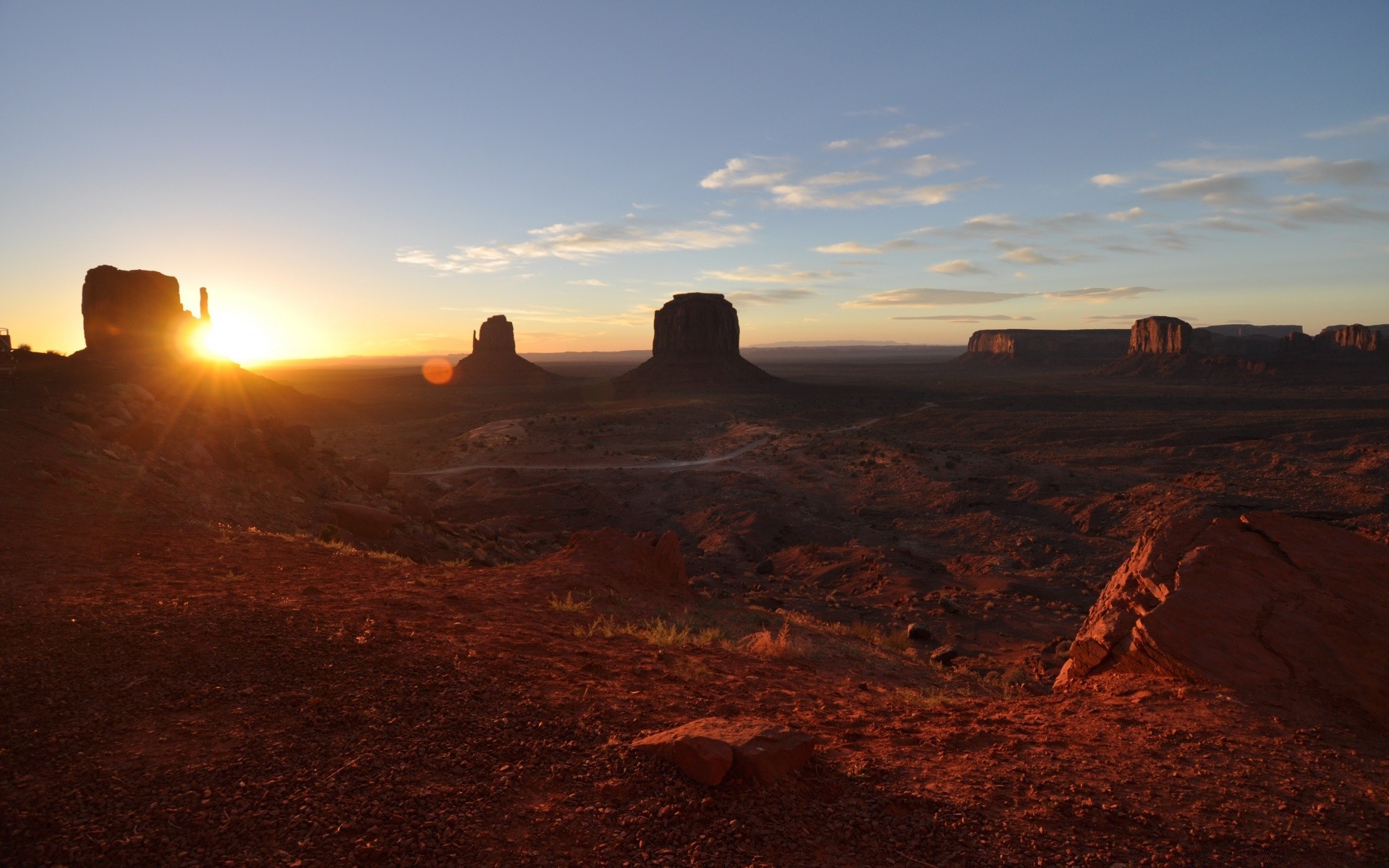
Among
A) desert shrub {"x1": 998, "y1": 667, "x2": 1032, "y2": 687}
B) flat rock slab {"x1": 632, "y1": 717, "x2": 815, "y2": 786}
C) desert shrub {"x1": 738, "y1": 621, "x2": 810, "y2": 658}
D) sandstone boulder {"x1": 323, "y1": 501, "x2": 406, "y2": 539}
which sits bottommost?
desert shrub {"x1": 998, "y1": 667, "x2": 1032, "y2": 687}

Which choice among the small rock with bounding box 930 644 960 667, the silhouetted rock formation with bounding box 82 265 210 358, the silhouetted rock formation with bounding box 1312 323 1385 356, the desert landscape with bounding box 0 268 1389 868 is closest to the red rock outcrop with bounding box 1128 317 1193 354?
the silhouetted rock formation with bounding box 1312 323 1385 356

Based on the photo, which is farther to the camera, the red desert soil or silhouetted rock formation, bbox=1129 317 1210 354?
silhouetted rock formation, bbox=1129 317 1210 354

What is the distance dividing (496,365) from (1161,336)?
124 m

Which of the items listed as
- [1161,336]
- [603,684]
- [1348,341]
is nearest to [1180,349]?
Answer: [1161,336]

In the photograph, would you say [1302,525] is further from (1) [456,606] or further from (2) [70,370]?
(2) [70,370]

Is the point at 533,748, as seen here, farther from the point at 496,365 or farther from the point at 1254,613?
the point at 496,365

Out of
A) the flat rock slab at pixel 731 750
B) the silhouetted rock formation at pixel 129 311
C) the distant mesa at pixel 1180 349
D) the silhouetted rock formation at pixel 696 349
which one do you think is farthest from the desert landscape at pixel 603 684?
the distant mesa at pixel 1180 349

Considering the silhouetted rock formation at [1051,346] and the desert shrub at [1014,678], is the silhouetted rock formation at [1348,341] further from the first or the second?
the desert shrub at [1014,678]

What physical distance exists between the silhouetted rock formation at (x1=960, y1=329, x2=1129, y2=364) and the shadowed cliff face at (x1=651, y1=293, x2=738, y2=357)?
95151mm

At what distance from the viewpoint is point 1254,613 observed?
306 inches

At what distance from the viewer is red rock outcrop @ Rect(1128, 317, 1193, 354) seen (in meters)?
136

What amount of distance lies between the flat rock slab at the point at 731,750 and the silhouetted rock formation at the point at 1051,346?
18888 centimetres

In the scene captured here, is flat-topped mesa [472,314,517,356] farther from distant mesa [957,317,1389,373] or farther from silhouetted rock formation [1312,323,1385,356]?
silhouetted rock formation [1312,323,1385,356]

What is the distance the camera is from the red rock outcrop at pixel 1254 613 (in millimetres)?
7074
